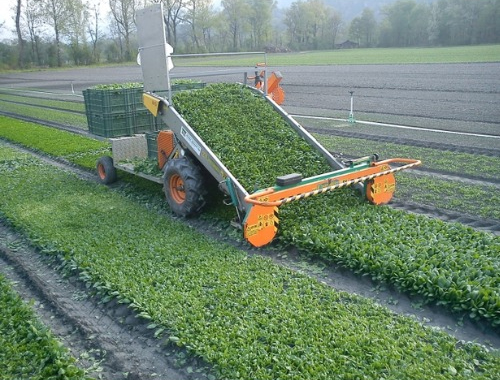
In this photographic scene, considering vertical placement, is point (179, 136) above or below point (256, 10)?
below

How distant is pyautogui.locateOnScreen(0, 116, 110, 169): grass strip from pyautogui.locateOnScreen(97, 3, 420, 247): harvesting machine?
3608 mm

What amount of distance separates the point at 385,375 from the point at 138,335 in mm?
2210

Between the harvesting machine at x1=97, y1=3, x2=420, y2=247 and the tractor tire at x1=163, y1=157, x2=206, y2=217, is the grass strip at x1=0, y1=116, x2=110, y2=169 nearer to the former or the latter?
the harvesting machine at x1=97, y1=3, x2=420, y2=247

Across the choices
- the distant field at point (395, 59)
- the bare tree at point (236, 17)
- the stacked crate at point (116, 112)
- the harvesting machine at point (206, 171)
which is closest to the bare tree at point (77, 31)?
the bare tree at point (236, 17)

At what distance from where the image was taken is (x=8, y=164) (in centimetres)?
1144

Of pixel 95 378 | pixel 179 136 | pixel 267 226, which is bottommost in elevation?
pixel 95 378

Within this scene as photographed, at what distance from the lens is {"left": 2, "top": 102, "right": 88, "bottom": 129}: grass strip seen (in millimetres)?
17809

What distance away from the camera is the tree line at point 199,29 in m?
59.3

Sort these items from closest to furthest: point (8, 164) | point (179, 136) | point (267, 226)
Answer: point (267, 226) → point (179, 136) → point (8, 164)

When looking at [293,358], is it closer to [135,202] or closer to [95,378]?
[95,378]

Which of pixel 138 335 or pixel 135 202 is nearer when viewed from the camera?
pixel 138 335

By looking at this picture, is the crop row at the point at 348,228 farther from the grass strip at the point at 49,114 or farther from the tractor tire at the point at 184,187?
the grass strip at the point at 49,114

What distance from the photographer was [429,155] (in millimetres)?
10578

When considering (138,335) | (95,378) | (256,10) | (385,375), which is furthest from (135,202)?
(256,10)
